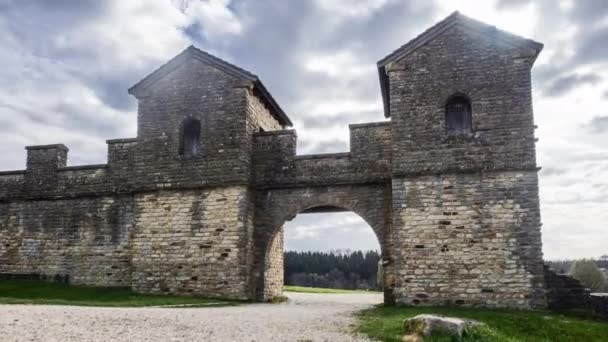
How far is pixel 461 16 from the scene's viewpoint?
17438 mm

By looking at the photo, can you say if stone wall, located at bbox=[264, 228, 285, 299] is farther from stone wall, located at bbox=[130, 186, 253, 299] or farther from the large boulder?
the large boulder

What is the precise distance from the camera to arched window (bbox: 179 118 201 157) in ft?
63.7

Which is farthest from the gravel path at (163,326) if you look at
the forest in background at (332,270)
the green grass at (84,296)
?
the forest in background at (332,270)

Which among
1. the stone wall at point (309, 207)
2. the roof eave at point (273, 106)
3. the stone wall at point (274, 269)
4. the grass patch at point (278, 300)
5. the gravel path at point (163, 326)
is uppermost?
the roof eave at point (273, 106)

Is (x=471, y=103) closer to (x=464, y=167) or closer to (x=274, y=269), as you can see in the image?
(x=464, y=167)

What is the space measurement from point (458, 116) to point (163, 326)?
1085cm

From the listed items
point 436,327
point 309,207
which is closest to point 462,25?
point 309,207

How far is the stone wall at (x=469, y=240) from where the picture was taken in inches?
623

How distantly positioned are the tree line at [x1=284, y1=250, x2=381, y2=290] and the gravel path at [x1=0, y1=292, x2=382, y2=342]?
42836 millimetres

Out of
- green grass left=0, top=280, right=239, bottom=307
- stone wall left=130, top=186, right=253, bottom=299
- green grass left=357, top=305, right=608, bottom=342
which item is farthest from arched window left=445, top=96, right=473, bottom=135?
green grass left=0, top=280, right=239, bottom=307

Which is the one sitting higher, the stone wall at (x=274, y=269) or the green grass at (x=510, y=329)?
the stone wall at (x=274, y=269)

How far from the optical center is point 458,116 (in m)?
17.3

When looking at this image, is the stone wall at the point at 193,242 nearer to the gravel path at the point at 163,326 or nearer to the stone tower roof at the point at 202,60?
the stone tower roof at the point at 202,60

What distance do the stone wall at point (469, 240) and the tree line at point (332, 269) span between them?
3843 centimetres
